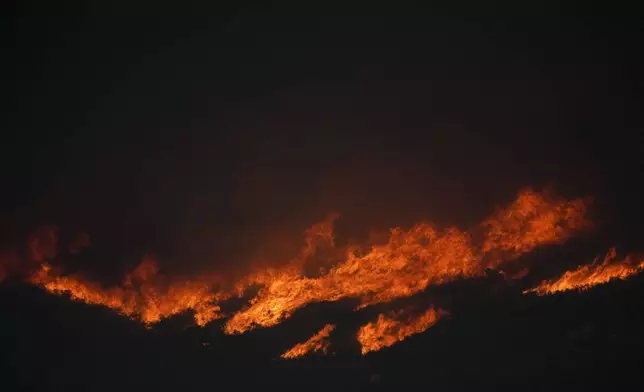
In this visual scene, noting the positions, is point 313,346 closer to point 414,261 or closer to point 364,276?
point 364,276

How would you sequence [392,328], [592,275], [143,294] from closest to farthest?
[592,275] → [392,328] → [143,294]

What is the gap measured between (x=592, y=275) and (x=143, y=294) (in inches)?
259

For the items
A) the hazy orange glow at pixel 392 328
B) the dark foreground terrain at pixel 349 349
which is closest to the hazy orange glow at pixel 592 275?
the dark foreground terrain at pixel 349 349

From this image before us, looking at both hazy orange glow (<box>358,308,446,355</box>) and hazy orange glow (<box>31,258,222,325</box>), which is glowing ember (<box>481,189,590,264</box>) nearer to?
hazy orange glow (<box>358,308,446,355</box>)

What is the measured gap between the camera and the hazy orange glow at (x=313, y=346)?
22.8 ft

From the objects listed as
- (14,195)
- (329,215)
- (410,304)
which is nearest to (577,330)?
(410,304)

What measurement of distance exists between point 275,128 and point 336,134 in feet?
3.28

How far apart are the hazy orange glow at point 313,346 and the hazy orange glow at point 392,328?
19.3 inches

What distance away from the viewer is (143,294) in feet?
24.1

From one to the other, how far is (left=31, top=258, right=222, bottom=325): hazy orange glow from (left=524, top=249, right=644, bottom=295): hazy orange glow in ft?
15.6

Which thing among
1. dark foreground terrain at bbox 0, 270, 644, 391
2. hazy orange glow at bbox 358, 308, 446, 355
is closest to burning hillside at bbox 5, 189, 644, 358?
hazy orange glow at bbox 358, 308, 446, 355

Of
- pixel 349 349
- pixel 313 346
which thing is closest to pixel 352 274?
pixel 349 349

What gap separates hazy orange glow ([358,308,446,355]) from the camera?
6.86 metres

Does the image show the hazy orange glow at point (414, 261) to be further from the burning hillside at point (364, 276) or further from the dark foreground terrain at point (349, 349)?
the dark foreground terrain at point (349, 349)
